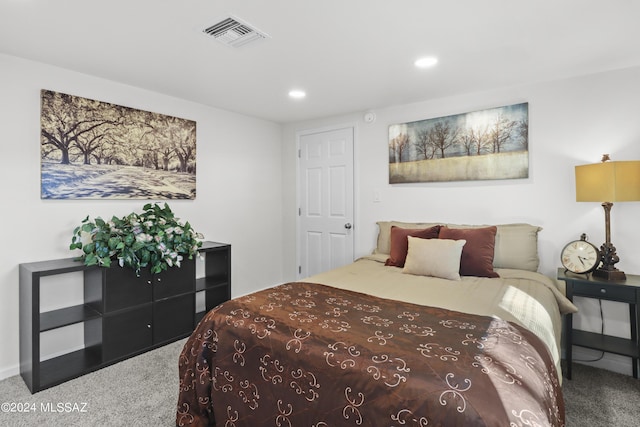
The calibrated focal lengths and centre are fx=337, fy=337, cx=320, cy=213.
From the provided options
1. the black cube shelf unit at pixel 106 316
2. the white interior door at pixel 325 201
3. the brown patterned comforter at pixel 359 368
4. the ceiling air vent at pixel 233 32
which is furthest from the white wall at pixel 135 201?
the brown patterned comforter at pixel 359 368

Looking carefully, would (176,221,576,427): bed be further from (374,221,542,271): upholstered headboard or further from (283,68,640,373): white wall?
(283,68,640,373): white wall

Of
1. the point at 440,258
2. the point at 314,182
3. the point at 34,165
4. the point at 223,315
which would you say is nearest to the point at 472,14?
the point at 440,258

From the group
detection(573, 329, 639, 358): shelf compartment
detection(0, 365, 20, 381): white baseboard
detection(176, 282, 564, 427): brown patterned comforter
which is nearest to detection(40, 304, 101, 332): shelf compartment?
detection(0, 365, 20, 381): white baseboard

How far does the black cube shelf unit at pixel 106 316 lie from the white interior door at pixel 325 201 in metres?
1.42

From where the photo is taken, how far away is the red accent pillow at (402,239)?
9.50ft

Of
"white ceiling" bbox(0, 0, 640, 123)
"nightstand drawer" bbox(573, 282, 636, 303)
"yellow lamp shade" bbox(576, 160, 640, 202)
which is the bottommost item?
"nightstand drawer" bbox(573, 282, 636, 303)

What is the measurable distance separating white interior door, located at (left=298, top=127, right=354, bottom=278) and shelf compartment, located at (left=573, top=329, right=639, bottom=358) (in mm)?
2170

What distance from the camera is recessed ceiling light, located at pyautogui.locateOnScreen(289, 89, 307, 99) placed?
3.14m

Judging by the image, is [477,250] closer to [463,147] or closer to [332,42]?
[463,147]

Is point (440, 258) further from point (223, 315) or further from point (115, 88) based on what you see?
point (115, 88)

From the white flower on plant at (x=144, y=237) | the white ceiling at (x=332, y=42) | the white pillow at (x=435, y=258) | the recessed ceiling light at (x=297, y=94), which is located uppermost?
the recessed ceiling light at (x=297, y=94)

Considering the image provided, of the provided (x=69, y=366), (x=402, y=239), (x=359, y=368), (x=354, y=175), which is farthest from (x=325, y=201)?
(x=359, y=368)

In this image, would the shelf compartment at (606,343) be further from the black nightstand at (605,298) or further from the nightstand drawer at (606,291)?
the nightstand drawer at (606,291)

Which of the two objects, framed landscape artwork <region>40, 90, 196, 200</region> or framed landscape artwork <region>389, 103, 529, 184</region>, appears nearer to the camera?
framed landscape artwork <region>40, 90, 196, 200</region>
